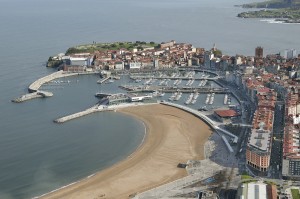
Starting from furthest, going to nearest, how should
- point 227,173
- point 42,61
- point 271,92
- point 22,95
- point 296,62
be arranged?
point 42,61 < point 296,62 < point 22,95 < point 271,92 < point 227,173

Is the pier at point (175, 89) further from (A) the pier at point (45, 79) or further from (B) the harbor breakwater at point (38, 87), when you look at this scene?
(A) the pier at point (45, 79)

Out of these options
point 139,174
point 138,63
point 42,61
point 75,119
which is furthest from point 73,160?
point 42,61

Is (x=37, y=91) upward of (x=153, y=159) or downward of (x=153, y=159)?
upward

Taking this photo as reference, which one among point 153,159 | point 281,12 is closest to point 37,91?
point 153,159

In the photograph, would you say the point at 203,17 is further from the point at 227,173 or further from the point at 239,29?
the point at 227,173

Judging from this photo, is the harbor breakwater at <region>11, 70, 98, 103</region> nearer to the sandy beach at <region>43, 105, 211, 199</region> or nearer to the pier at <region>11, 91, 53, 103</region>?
the pier at <region>11, 91, 53, 103</region>

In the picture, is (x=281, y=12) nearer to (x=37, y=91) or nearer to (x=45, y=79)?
(x=45, y=79)
